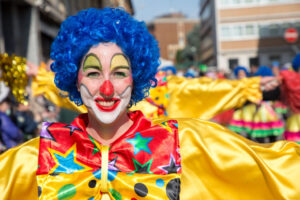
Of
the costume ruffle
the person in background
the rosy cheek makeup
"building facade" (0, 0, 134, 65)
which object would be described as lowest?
the costume ruffle

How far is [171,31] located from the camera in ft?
264

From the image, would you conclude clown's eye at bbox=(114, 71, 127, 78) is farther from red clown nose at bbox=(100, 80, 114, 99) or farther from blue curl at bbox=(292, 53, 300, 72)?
blue curl at bbox=(292, 53, 300, 72)

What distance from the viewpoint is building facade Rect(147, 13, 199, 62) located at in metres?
79.2

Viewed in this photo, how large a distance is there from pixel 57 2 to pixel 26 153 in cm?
1333

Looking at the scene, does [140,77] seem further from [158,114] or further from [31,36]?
[31,36]

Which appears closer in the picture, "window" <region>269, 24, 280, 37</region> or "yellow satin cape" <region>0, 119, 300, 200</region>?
"yellow satin cape" <region>0, 119, 300, 200</region>

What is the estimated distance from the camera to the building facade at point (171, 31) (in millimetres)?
79188

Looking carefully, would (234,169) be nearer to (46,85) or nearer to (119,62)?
(119,62)

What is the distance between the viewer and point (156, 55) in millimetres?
2217

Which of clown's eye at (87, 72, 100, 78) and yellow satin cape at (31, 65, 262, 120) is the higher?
clown's eye at (87, 72, 100, 78)

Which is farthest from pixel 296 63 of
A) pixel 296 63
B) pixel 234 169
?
pixel 234 169

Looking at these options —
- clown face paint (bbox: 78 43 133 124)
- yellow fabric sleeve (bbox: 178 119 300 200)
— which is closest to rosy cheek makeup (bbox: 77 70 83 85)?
clown face paint (bbox: 78 43 133 124)

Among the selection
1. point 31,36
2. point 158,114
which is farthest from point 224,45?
point 158,114

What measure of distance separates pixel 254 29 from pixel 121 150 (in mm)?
36180
